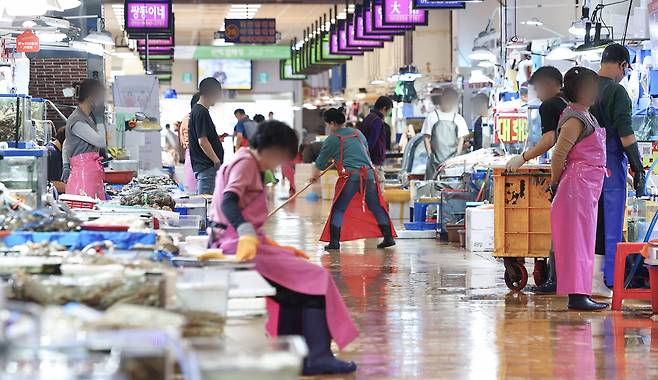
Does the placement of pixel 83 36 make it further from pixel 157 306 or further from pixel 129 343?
pixel 129 343

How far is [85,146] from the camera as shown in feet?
36.4

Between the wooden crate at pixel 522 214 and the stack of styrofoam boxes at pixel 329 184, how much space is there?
12801 millimetres

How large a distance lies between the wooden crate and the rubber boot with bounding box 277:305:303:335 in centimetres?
401

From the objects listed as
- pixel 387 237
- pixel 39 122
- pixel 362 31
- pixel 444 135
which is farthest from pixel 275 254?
pixel 362 31

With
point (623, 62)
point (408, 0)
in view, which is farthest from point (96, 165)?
point (408, 0)

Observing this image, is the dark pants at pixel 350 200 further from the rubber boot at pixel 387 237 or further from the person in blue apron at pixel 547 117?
the person in blue apron at pixel 547 117

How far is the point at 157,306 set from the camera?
4605 mm

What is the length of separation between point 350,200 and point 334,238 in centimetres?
44

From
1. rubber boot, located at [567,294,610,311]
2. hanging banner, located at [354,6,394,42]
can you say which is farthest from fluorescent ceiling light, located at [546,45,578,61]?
hanging banner, located at [354,6,394,42]

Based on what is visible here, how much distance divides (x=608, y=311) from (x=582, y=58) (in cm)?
574

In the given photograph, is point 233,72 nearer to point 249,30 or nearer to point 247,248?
point 249,30

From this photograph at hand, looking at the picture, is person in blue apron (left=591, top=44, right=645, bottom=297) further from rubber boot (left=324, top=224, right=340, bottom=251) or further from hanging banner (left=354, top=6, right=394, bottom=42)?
hanging banner (left=354, top=6, right=394, bottom=42)

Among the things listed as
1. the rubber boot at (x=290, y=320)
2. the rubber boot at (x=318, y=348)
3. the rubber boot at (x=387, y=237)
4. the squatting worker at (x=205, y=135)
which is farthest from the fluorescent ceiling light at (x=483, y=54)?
the rubber boot at (x=290, y=320)

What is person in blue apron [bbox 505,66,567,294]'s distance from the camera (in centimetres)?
937
